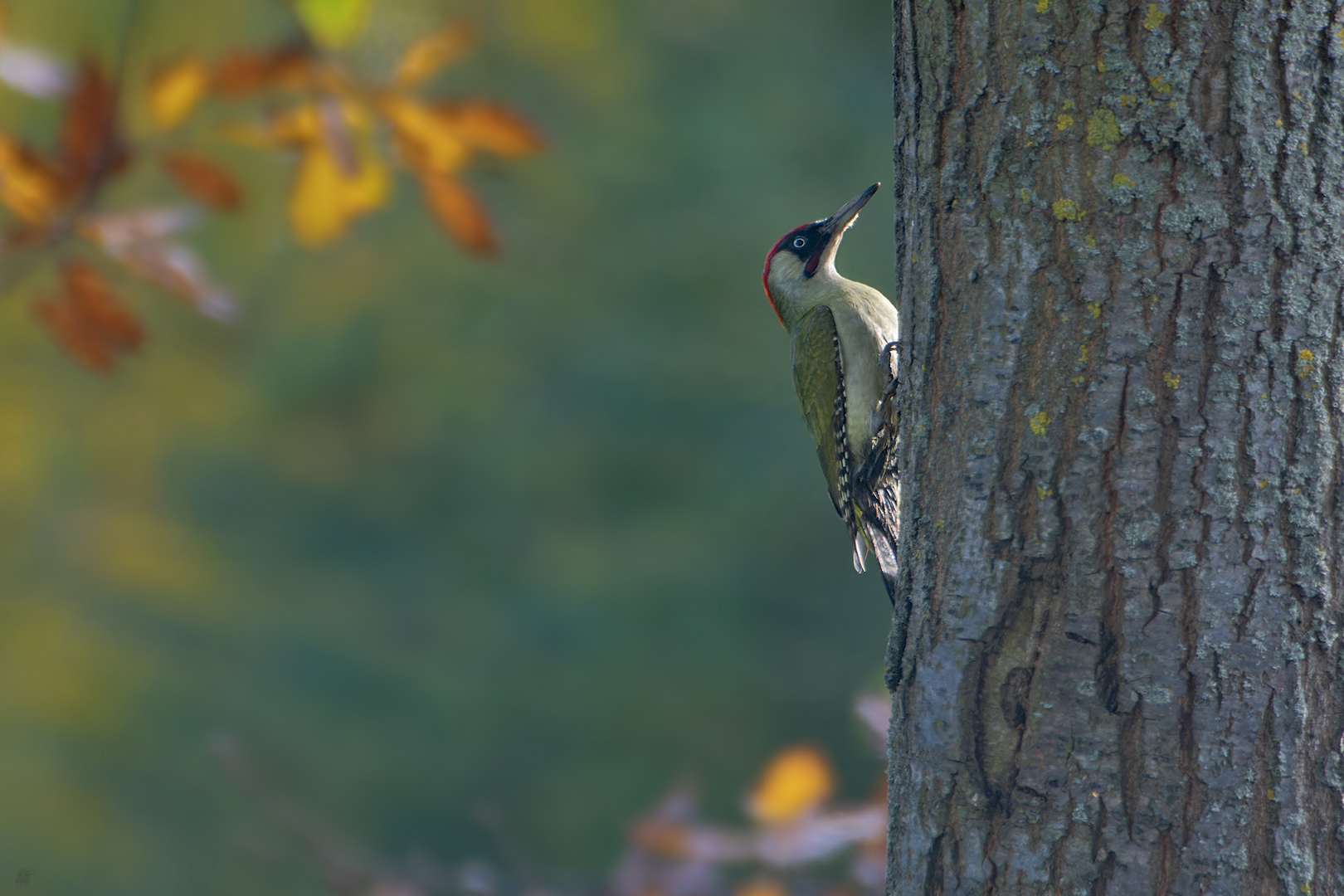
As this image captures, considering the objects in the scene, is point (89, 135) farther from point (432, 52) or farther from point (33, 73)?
point (432, 52)

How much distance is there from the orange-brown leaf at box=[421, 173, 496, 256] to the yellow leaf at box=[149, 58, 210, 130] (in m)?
0.44

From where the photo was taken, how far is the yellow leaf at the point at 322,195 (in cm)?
237

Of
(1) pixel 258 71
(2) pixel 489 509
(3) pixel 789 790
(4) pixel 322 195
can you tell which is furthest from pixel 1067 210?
(2) pixel 489 509

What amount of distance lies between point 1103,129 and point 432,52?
1298 millimetres

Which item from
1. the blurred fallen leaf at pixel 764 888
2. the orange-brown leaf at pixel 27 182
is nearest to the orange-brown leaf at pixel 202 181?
the orange-brown leaf at pixel 27 182

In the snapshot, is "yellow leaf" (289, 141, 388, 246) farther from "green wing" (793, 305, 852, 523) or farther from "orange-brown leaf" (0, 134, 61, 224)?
"green wing" (793, 305, 852, 523)

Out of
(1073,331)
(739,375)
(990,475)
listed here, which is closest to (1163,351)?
(1073,331)

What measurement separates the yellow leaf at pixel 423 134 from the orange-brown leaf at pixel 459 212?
0.19ft

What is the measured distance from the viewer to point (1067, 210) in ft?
4.28

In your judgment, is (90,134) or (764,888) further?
(764,888)

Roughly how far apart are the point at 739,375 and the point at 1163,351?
309 inches

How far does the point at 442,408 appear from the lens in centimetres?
948

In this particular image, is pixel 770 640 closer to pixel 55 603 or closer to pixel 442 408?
pixel 442 408

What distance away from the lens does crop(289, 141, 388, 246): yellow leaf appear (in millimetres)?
2373
